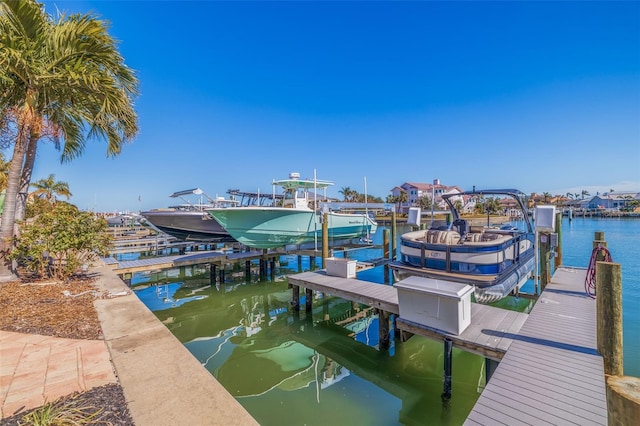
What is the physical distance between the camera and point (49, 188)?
2511 cm

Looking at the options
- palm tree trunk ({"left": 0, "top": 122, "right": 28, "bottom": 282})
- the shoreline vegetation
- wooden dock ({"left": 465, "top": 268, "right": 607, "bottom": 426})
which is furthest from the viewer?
palm tree trunk ({"left": 0, "top": 122, "right": 28, "bottom": 282})

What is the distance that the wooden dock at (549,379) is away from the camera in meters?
2.62

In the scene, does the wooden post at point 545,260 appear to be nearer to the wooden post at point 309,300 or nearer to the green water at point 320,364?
the green water at point 320,364

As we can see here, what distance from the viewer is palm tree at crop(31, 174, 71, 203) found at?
2426 centimetres

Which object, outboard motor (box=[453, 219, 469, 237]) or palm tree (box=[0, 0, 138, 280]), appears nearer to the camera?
palm tree (box=[0, 0, 138, 280])

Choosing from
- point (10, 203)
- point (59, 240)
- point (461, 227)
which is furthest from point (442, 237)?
point (10, 203)

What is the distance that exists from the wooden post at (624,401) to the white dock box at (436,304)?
2983mm

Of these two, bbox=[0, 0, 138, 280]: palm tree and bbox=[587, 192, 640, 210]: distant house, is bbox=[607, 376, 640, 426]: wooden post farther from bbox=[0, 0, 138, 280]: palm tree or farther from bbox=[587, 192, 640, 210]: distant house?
bbox=[587, 192, 640, 210]: distant house

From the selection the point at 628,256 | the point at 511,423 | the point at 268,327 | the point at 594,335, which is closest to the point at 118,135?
the point at 268,327

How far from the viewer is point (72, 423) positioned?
7.42ft

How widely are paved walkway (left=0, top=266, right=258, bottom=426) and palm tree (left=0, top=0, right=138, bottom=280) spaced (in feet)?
15.6

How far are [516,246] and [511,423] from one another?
6.83 meters

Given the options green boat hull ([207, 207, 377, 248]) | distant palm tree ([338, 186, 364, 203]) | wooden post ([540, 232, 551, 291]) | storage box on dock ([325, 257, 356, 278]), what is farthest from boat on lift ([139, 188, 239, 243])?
distant palm tree ([338, 186, 364, 203])

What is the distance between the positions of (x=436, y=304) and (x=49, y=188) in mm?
32350
